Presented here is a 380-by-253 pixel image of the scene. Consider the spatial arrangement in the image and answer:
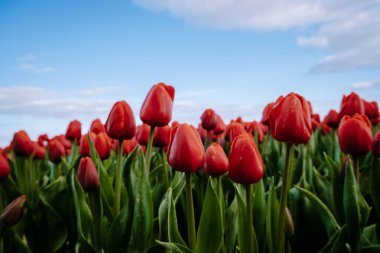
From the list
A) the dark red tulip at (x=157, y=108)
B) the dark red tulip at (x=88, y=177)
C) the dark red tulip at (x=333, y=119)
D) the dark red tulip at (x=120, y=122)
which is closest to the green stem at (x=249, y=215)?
the dark red tulip at (x=157, y=108)

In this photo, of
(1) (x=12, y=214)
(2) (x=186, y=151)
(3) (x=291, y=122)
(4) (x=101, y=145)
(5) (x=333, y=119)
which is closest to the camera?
(3) (x=291, y=122)

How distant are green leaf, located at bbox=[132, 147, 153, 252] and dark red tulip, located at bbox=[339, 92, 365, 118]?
2.02 m

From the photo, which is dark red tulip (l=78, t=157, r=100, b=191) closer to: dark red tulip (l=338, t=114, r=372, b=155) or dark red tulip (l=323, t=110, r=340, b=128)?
dark red tulip (l=338, t=114, r=372, b=155)

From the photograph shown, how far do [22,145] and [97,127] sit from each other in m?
0.68

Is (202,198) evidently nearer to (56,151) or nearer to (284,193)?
(284,193)

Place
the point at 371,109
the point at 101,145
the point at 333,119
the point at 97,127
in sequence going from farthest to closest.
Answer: the point at 371,109 < the point at 333,119 < the point at 97,127 < the point at 101,145

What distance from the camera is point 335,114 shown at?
412cm

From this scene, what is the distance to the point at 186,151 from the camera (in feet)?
5.58

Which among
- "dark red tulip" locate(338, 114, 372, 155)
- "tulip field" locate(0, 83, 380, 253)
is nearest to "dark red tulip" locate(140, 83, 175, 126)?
"tulip field" locate(0, 83, 380, 253)

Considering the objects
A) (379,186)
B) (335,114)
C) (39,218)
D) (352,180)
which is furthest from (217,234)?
(335,114)

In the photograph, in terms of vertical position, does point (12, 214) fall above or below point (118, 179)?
below

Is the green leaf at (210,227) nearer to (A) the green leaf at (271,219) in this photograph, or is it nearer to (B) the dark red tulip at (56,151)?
(A) the green leaf at (271,219)

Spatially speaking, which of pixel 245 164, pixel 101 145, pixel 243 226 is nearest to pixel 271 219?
pixel 243 226

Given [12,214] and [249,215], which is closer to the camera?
[249,215]
